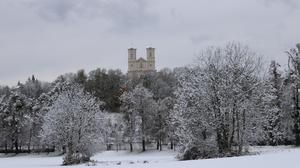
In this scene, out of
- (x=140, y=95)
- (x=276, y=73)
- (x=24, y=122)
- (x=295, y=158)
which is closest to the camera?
(x=295, y=158)

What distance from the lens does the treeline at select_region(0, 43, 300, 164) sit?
3994 cm

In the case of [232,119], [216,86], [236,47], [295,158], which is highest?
[236,47]

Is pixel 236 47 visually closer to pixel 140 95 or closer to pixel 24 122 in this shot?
pixel 140 95

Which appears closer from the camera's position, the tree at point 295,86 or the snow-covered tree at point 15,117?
the tree at point 295,86

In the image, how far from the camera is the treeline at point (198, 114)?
39938 millimetres

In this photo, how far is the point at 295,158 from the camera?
22.9 meters

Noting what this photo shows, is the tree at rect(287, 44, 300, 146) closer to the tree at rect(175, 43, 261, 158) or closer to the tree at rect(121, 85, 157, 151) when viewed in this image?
the tree at rect(175, 43, 261, 158)

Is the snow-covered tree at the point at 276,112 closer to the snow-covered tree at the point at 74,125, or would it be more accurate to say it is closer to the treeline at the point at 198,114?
→ the treeline at the point at 198,114

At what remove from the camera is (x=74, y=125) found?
52.1 metres

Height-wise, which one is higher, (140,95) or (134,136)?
(140,95)

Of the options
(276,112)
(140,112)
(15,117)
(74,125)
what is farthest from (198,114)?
(15,117)

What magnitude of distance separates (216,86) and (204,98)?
4.72ft

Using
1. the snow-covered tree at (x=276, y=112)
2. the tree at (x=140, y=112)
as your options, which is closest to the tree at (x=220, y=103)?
the snow-covered tree at (x=276, y=112)

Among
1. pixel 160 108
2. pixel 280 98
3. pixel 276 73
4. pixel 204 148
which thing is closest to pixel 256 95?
pixel 204 148
